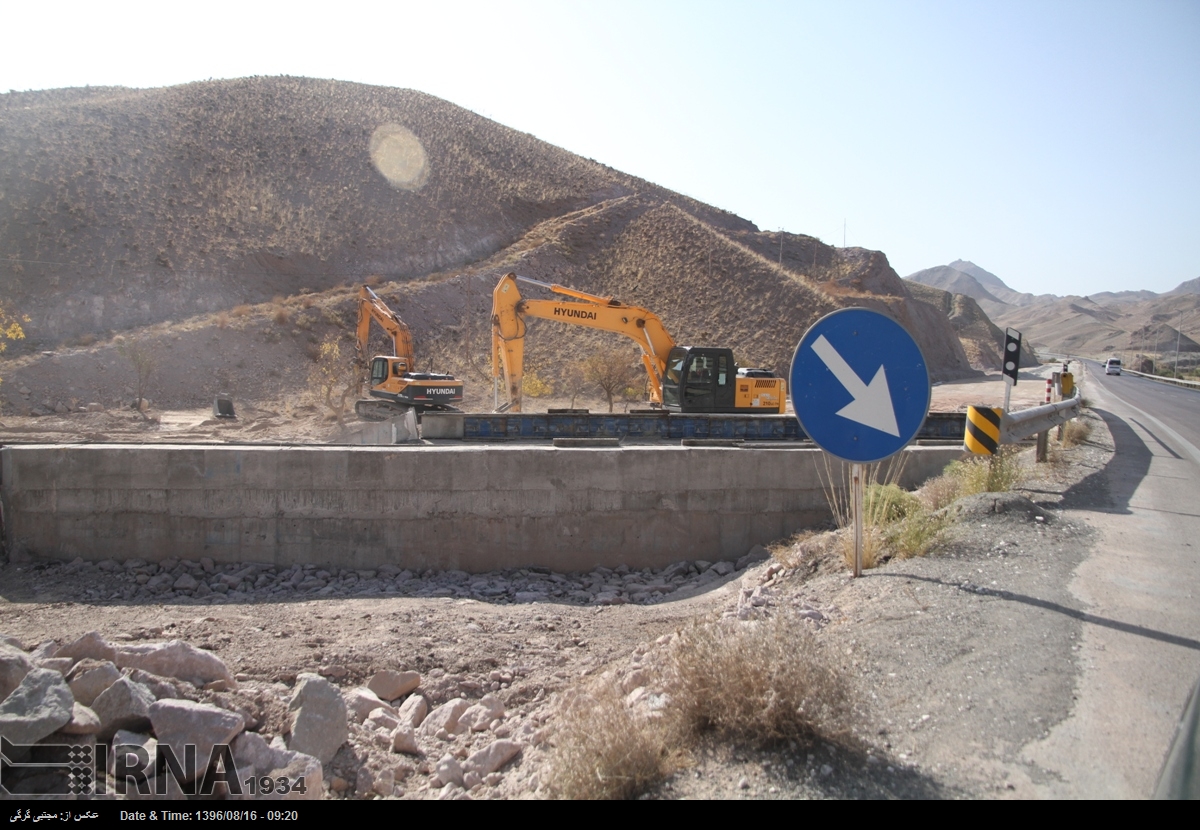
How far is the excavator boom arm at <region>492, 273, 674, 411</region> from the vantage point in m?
18.7

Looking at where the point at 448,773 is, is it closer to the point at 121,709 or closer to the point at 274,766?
the point at 274,766

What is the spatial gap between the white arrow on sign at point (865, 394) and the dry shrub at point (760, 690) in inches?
61.8

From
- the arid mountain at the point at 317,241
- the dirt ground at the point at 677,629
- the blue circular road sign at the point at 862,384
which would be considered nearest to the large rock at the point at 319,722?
the dirt ground at the point at 677,629

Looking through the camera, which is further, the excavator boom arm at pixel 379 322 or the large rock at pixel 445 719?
the excavator boom arm at pixel 379 322

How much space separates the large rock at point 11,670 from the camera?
4.46m

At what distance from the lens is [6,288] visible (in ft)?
133

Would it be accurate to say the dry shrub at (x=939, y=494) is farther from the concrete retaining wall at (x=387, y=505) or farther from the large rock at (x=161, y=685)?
the large rock at (x=161, y=685)

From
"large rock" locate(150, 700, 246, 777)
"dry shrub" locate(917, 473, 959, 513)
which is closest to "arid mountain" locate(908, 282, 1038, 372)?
"dry shrub" locate(917, 473, 959, 513)

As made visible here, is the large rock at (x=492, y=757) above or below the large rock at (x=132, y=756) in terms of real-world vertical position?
below

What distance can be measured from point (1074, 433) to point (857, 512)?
1066 centimetres

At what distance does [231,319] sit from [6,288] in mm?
11968

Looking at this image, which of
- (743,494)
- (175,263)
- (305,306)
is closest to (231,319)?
(305,306)

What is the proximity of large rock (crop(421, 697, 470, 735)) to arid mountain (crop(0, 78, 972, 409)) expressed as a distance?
33627 mm
